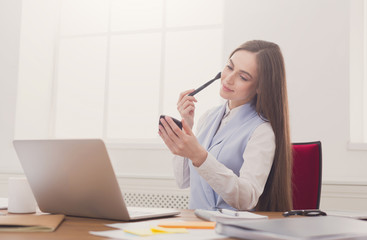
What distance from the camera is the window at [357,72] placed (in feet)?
8.43

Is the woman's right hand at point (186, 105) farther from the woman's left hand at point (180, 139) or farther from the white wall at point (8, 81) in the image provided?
the white wall at point (8, 81)

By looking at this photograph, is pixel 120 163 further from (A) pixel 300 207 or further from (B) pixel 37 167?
(B) pixel 37 167

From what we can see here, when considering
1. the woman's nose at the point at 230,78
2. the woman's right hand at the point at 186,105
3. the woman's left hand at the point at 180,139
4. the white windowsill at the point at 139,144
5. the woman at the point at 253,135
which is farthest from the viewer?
the white windowsill at the point at 139,144

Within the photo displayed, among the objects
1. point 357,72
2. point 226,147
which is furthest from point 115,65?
point 226,147

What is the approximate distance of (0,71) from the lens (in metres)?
3.33

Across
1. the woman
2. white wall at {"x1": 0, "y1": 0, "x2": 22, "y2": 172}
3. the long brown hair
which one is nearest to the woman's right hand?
the woman

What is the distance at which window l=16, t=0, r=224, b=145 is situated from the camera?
3.24 m

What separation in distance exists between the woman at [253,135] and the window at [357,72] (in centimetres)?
93

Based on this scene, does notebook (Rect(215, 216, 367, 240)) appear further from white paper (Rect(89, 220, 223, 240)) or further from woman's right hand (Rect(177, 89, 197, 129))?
Result: woman's right hand (Rect(177, 89, 197, 129))

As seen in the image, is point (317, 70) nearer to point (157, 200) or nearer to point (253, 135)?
point (253, 135)

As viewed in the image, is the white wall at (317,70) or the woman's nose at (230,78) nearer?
the woman's nose at (230,78)

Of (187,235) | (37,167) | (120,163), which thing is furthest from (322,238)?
(120,163)

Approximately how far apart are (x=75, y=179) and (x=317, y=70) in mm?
1923

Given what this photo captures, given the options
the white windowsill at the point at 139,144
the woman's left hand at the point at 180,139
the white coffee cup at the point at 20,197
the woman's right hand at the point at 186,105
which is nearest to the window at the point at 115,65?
the white windowsill at the point at 139,144
